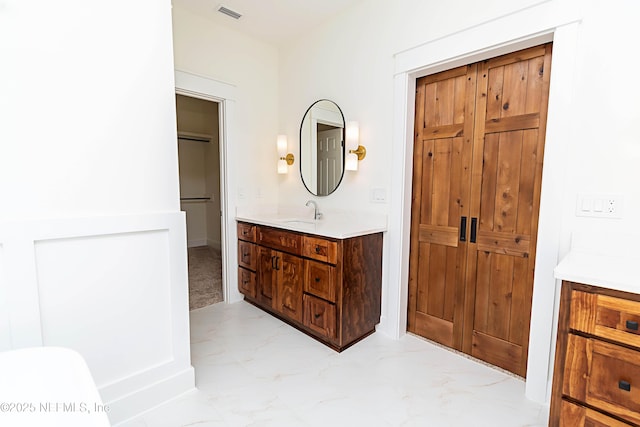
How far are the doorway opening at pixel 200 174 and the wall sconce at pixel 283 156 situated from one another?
2226 mm

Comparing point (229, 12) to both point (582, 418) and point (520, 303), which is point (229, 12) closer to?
point (520, 303)

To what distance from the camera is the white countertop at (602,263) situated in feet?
3.52

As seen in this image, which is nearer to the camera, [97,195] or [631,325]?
[631,325]

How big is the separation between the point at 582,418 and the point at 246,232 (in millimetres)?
2605

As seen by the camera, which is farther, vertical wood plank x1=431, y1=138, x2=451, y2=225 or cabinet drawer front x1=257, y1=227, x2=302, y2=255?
cabinet drawer front x1=257, y1=227, x2=302, y2=255

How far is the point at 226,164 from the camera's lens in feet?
10.00

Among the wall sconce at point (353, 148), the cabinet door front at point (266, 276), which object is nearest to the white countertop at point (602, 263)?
the wall sconce at point (353, 148)

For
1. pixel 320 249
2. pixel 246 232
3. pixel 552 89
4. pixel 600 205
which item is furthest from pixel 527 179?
pixel 246 232

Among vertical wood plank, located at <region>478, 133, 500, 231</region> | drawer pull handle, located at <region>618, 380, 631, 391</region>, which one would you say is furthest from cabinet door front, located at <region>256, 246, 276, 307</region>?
drawer pull handle, located at <region>618, 380, 631, 391</region>

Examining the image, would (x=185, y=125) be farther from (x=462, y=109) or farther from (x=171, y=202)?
(x=462, y=109)

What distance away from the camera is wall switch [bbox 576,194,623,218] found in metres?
1.47

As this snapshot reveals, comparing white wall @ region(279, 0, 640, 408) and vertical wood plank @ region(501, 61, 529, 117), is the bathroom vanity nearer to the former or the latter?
white wall @ region(279, 0, 640, 408)

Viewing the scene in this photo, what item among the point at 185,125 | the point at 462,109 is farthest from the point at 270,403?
the point at 185,125

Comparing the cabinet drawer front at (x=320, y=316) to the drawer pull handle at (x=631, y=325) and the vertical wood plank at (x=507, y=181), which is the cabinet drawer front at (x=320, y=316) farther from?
the drawer pull handle at (x=631, y=325)
